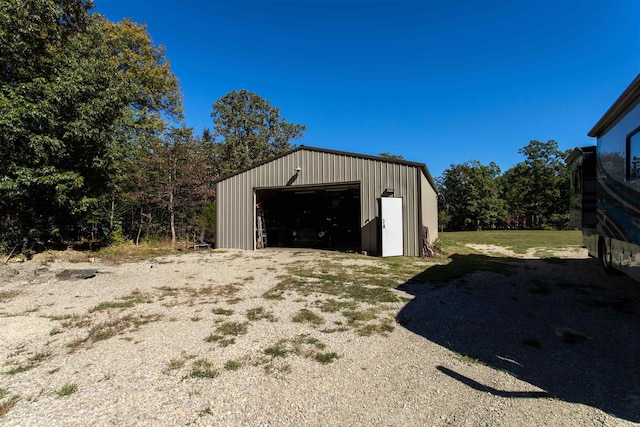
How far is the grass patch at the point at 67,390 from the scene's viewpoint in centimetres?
265

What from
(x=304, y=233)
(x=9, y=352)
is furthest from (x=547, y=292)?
(x=304, y=233)

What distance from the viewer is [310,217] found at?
56.4ft

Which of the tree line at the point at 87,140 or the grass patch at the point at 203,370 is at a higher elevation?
the tree line at the point at 87,140

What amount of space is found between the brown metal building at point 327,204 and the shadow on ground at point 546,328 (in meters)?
3.84

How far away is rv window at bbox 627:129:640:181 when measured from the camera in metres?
4.24

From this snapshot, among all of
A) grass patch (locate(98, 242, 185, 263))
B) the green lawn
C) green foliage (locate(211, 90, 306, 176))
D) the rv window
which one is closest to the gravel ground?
the rv window

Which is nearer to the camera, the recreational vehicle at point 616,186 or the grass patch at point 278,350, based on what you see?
the grass patch at point 278,350

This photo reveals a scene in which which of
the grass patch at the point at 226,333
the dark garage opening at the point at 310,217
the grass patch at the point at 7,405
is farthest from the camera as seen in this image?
the dark garage opening at the point at 310,217

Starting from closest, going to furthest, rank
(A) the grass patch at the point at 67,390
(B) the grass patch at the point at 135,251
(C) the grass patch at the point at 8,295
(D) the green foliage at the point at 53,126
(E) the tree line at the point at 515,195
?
1. (A) the grass patch at the point at 67,390
2. (C) the grass patch at the point at 8,295
3. (D) the green foliage at the point at 53,126
4. (B) the grass patch at the point at 135,251
5. (E) the tree line at the point at 515,195

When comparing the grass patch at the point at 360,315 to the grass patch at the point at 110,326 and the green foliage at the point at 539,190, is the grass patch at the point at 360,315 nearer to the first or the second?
the grass patch at the point at 110,326

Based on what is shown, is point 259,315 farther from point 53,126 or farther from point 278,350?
point 53,126

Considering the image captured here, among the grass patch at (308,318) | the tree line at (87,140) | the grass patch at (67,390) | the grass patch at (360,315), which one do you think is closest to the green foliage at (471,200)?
the tree line at (87,140)

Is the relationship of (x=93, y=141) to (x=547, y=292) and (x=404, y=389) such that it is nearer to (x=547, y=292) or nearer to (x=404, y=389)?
(x=404, y=389)

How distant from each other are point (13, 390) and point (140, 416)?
130cm
